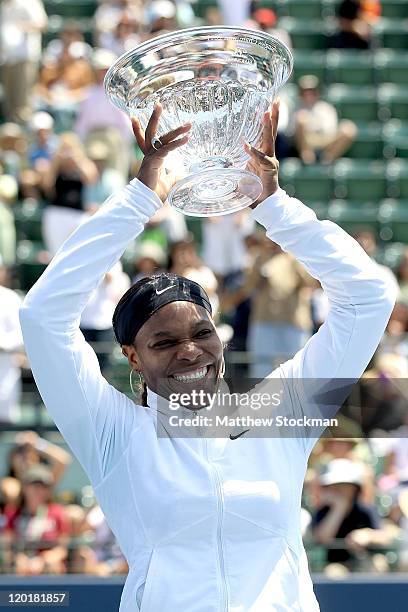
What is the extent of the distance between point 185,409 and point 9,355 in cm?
441

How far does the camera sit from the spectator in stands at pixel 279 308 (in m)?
7.25

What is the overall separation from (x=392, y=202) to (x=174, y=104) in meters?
7.76

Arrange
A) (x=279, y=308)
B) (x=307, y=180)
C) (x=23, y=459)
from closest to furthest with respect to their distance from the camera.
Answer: (x=23, y=459)
(x=279, y=308)
(x=307, y=180)

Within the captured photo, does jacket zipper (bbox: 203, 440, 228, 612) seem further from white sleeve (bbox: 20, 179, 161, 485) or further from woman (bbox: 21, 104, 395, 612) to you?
white sleeve (bbox: 20, 179, 161, 485)

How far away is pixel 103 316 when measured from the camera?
7.39 m

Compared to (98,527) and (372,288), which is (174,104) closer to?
(372,288)

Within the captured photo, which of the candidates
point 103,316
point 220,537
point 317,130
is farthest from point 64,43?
point 220,537

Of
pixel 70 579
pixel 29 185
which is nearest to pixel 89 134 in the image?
pixel 29 185

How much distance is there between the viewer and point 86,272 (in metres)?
2.53

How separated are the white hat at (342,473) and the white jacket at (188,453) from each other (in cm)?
315

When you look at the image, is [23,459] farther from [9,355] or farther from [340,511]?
[340,511]

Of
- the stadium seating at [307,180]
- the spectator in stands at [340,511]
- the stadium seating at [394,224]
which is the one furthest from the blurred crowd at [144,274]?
the stadium seating at [394,224]

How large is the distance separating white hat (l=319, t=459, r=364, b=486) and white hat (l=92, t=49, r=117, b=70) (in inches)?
168

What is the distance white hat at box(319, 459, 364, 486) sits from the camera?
5.81m
